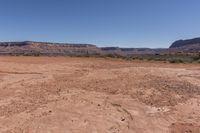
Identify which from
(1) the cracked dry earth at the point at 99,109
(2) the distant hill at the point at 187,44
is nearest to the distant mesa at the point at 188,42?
(2) the distant hill at the point at 187,44

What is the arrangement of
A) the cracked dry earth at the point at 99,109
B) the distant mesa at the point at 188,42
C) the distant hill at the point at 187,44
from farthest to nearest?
the distant mesa at the point at 188,42
the distant hill at the point at 187,44
the cracked dry earth at the point at 99,109

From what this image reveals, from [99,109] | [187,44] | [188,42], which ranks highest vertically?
[188,42]

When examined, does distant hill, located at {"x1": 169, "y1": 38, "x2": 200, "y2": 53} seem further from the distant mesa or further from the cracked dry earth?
the cracked dry earth

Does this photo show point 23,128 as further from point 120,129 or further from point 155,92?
point 155,92

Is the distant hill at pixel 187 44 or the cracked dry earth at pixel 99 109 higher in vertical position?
the distant hill at pixel 187 44

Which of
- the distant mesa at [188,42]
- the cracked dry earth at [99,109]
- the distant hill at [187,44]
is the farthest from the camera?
the distant mesa at [188,42]

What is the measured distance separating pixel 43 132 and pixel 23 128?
72 cm

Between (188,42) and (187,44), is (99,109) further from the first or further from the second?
(188,42)

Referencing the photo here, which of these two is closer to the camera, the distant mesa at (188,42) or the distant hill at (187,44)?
the distant hill at (187,44)

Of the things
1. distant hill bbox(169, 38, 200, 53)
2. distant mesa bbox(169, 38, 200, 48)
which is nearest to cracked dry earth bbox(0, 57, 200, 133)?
distant hill bbox(169, 38, 200, 53)

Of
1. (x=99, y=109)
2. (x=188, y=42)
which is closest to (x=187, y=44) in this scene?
(x=188, y=42)

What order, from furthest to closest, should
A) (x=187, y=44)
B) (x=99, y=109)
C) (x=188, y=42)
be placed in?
(x=188, y=42)
(x=187, y=44)
(x=99, y=109)

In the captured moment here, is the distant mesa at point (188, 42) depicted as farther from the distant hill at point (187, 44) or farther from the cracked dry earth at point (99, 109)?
the cracked dry earth at point (99, 109)

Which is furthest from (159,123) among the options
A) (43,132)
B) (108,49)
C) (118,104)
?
(108,49)
